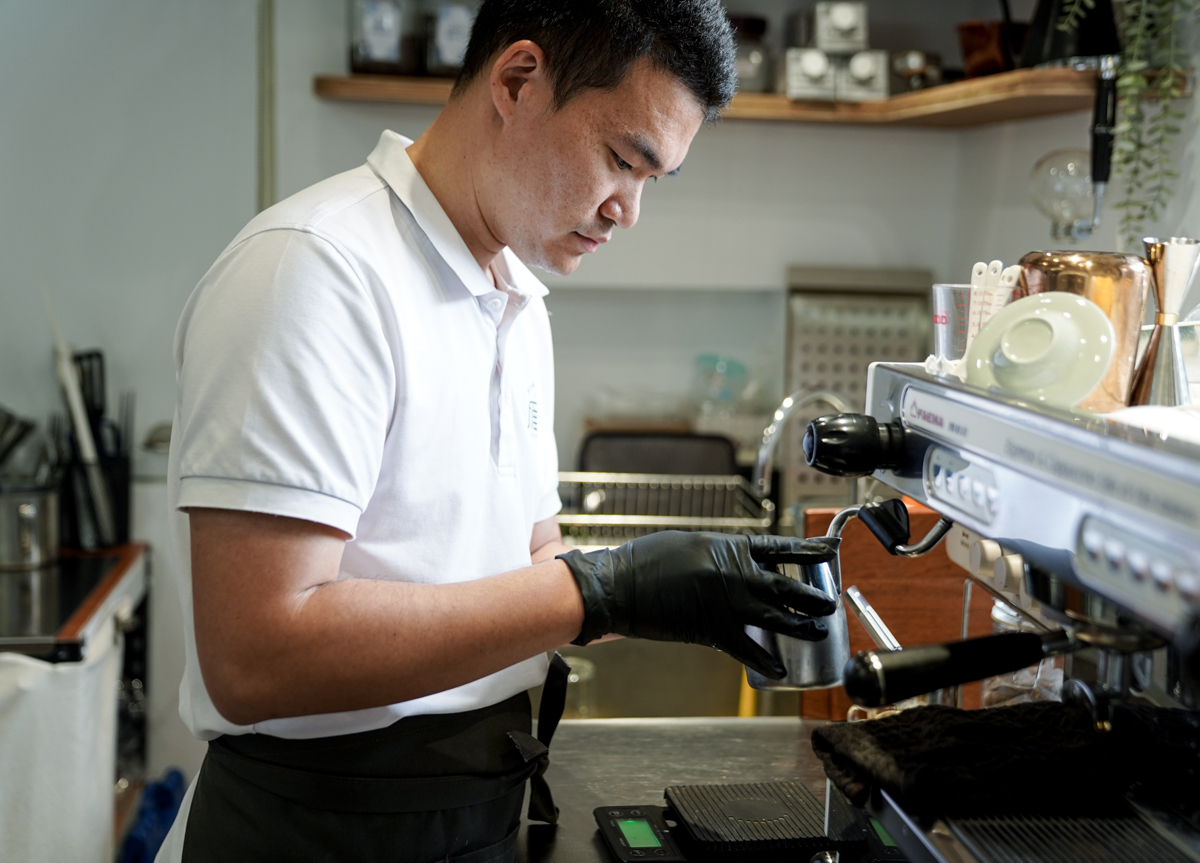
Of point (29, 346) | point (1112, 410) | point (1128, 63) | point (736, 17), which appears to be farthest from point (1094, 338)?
point (29, 346)

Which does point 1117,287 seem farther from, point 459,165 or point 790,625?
point 459,165

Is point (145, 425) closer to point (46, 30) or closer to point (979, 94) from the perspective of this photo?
point (46, 30)

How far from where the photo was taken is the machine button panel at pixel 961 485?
2.06ft

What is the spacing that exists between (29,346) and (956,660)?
242 centimetres

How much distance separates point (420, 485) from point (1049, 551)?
506 millimetres

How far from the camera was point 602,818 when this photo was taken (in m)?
1.01

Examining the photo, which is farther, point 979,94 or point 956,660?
point 979,94

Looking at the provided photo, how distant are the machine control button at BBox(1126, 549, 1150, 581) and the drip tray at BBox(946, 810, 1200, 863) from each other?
216 millimetres

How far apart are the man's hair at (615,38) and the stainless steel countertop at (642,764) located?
0.67 meters

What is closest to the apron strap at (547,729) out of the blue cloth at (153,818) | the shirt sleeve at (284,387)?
the shirt sleeve at (284,387)

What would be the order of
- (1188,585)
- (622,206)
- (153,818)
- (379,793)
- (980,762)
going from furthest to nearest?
1. (153,818)
2. (622,206)
3. (379,793)
4. (980,762)
5. (1188,585)

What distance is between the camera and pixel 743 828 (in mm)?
944

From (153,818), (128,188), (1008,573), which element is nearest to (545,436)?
(1008,573)

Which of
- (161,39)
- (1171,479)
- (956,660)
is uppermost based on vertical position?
(161,39)
